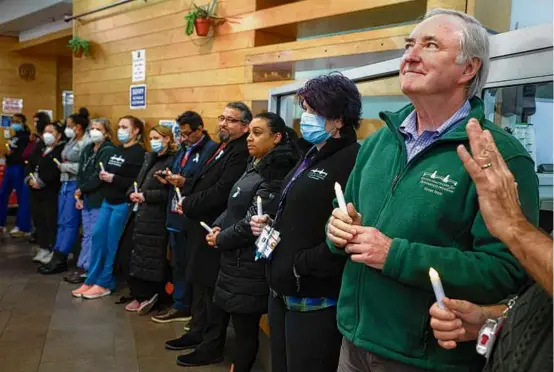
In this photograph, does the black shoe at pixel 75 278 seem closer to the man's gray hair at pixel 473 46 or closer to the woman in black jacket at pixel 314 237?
the woman in black jacket at pixel 314 237

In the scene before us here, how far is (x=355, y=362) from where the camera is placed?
147 centimetres

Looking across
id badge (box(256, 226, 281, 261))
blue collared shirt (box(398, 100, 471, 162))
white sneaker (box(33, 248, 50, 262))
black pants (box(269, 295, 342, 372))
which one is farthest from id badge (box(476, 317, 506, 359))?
white sneaker (box(33, 248, 50, 262))

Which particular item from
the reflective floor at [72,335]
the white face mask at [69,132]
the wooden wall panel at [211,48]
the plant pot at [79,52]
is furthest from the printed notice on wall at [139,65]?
the reflective floor at [72,335]

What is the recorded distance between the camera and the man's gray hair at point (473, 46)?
134 cm

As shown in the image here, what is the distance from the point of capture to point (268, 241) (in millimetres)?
2066

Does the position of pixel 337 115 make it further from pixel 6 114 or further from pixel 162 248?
pixel 6 114

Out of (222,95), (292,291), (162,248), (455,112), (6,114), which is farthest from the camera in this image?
(6,114)

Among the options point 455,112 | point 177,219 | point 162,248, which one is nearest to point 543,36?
point 455,112

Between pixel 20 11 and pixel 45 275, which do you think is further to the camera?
pixel 20 11

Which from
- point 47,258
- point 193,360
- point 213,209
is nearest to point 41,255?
point 47,258

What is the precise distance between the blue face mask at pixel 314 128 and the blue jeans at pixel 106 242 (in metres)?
2.93

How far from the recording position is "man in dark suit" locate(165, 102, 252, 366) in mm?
3246

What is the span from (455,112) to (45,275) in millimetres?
5025

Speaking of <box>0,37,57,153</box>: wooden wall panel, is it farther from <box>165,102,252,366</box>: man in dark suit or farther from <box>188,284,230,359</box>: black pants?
<box>188,284,230,359</box>: black pants
